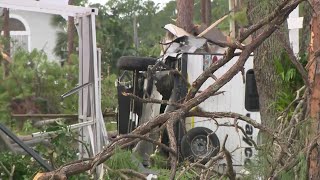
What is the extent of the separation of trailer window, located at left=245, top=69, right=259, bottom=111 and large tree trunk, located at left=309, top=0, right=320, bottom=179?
5.40 metres

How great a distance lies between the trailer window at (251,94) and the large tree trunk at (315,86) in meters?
5.40

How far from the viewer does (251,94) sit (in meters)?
8.27

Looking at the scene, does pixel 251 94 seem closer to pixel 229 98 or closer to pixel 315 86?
pixel 229 98

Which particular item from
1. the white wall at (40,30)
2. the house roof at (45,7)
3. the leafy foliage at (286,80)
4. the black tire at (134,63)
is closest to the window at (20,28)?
the white wall at (40,30)

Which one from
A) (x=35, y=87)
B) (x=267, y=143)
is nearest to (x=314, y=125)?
(x=267, y=143)

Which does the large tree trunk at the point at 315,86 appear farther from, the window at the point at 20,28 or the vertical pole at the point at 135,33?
Result: the vertical pole at the point at 135,33

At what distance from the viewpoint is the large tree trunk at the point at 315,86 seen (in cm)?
264

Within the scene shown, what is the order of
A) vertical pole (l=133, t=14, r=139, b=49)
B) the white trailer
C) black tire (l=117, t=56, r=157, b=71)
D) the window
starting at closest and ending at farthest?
the white trailer → black tire (l=117, t=56, r=157, b=71) → the window → vertical pole (l=133, t=14, r=139, b=49)

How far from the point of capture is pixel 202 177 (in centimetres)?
294

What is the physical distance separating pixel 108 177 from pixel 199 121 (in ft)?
17.2

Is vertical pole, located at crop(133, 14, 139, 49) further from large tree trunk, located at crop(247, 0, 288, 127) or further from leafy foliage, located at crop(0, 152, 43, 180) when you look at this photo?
large tree trunk, located at crop(247, 0, 288, 127)

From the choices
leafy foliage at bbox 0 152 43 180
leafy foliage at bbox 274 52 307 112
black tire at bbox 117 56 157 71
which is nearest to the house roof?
leafy foliage at bbox 0 152 43 180

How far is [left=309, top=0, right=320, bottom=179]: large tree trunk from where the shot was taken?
2643 millimetres

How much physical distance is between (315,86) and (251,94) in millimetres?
5568
